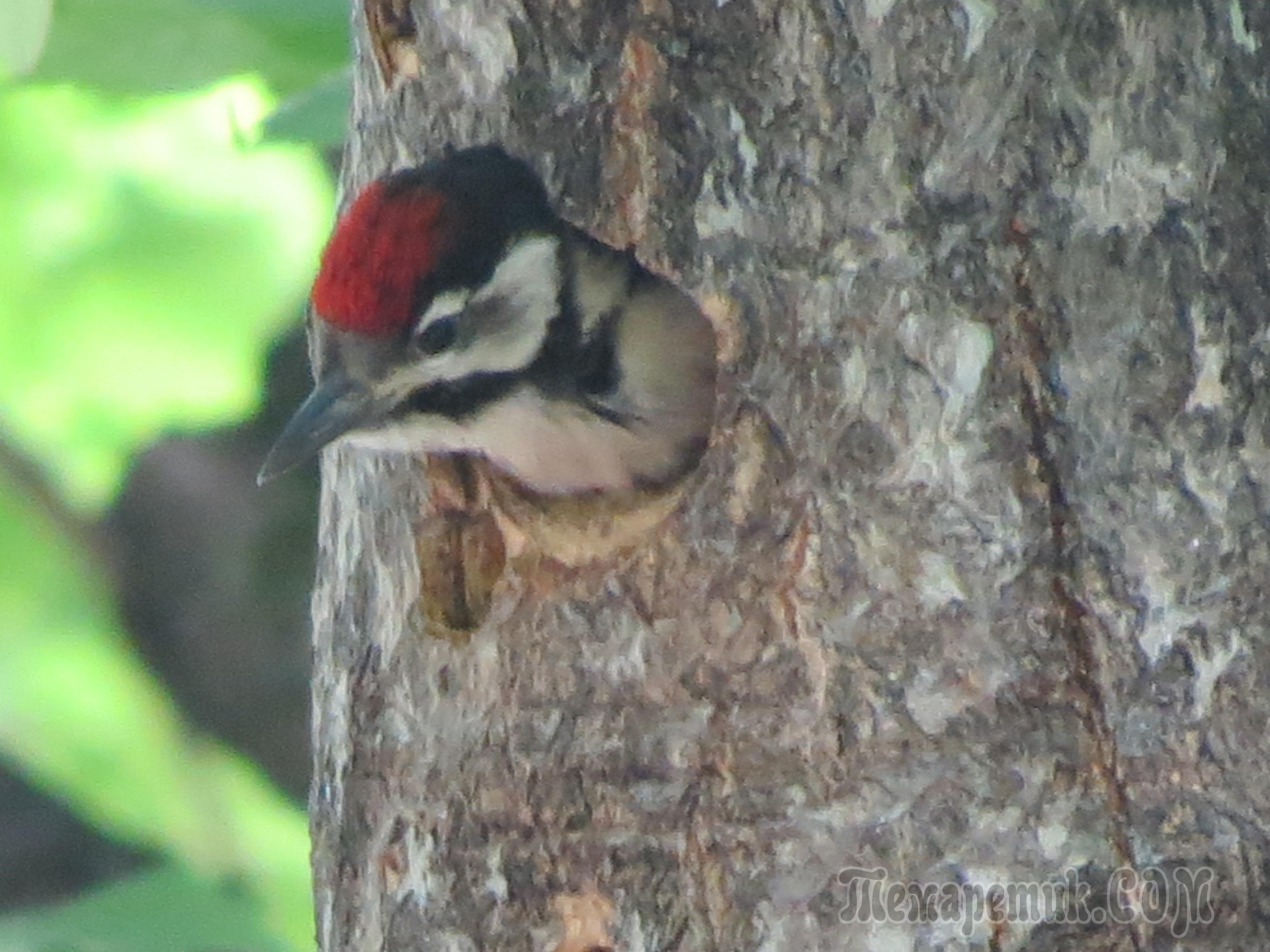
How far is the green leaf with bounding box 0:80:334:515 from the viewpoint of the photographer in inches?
120

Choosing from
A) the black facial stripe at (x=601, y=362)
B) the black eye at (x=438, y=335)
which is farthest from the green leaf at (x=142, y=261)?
the black eye at (x=438, y=335)

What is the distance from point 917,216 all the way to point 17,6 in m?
0.98

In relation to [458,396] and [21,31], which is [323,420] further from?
[21,31]

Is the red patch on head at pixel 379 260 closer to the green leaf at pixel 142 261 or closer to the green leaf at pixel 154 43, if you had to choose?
the green leaf at pixel 154 43

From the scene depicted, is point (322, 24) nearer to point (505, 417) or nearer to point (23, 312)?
point (505, 417)

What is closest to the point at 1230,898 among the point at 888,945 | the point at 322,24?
the point at 888,945

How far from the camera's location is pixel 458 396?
7.75 feet

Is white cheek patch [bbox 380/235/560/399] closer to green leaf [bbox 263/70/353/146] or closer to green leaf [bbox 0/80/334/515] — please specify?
green leaf [bbox 263/70/353/146]

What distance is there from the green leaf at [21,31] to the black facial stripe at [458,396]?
1.80 feet

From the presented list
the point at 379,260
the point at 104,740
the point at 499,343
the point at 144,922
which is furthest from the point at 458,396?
the point at 104,740

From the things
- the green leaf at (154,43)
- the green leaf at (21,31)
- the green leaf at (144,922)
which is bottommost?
the green leaf at (144,922)

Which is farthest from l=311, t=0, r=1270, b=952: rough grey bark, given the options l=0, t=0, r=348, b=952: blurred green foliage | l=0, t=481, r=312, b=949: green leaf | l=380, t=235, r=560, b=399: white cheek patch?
l=0, t=481, r=312, b=949: green leaf

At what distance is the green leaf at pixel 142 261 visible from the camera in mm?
3045

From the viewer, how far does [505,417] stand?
242 cm
